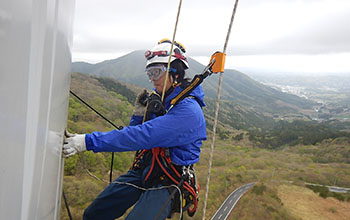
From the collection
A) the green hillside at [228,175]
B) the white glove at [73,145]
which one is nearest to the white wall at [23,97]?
the white glove at [73,145]

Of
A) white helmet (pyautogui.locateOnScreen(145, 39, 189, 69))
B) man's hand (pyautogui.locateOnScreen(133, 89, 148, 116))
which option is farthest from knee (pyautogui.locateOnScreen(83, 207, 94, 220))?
white helmet (pyautogui.locateOnScreen(145, 39, 189, 69))

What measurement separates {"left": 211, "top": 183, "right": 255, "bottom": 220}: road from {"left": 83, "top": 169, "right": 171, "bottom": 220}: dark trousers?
22774 mm

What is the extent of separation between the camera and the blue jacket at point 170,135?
8.19 ft

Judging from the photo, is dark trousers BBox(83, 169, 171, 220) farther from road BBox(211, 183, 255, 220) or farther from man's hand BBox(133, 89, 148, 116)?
road BBox(211, 183, 255, 220)

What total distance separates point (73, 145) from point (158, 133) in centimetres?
87

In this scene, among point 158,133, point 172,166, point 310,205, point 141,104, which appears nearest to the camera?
point 158,133

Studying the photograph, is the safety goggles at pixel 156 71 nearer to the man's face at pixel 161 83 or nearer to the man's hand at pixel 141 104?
the man's face at pixel 161 83

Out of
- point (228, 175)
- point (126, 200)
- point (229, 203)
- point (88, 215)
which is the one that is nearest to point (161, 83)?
point (126, 200)

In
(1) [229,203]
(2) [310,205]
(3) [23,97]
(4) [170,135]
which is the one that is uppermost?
(3) [23,97]

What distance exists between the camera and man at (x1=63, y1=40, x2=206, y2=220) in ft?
8.55

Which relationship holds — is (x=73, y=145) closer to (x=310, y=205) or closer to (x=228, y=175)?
(x=310, y=205)

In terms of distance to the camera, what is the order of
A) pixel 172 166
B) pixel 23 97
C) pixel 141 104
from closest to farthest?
pixel 23 97
pixel 172 166
pixel 141 104

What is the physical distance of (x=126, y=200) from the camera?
11.0 feet

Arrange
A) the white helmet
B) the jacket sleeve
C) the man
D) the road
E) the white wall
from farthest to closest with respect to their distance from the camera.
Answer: the road
the white helmet
the man
the jacket sleeve
the white wall
